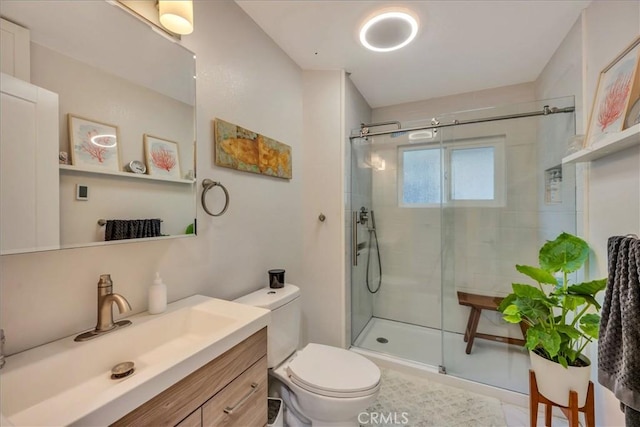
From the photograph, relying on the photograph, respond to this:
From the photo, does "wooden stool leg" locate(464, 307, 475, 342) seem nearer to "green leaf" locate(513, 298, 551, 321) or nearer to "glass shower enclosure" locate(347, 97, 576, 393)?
"glass shower enclosure" locate(347, 97, 576, 393)

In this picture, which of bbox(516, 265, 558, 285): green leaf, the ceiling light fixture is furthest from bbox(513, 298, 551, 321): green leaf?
the ceiling light fixture

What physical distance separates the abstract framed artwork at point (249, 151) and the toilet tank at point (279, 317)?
747mm

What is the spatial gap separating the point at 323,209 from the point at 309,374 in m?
1.16

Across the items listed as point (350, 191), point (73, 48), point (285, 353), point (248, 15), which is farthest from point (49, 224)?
point (350, 191)

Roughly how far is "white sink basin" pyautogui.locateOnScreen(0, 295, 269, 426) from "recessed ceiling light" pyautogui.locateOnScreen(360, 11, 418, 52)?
176cm

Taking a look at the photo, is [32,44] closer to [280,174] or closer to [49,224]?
[49,224]

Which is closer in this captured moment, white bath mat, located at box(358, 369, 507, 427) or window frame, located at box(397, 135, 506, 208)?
white bath mat, located at box(358, 369, 507, 427)

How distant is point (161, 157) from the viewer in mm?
1088

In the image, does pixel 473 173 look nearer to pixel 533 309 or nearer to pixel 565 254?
pixel 565 254

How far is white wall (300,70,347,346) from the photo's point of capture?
6.65ft

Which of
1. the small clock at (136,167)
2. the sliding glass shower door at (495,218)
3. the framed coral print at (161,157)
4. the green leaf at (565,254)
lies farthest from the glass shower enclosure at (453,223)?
the small clock at (136,167)

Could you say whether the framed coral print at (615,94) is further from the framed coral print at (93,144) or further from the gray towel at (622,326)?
the framed coral print at (93,144)

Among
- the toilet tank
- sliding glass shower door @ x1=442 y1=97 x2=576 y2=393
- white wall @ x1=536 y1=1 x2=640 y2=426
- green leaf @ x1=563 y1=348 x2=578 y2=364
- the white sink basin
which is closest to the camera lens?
the white sink basin

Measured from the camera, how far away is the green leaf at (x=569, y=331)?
114cm
